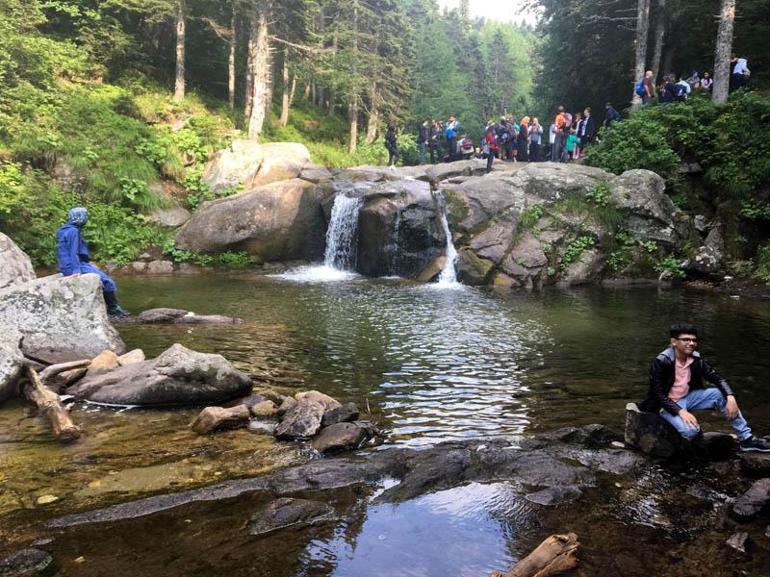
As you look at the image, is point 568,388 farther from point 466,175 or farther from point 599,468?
point 466,175

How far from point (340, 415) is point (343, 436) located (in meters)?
0.59

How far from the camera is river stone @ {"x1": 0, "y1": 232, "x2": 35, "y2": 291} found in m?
10.5

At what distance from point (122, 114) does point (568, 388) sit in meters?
24.6

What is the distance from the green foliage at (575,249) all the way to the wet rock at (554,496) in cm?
1487

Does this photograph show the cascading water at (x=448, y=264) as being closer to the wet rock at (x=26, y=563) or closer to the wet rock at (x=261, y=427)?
the wet rock at (x=261, y=427)

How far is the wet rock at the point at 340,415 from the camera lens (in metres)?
6.62

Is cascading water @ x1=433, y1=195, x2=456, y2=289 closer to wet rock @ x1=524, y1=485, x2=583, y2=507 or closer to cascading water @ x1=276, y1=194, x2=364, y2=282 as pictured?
cascading water @ x1=276, y1=194, x2=364, y2=282

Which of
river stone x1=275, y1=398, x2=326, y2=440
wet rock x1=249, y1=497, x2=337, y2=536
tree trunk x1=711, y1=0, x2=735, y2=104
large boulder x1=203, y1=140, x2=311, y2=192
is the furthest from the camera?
large boulder x1=203, y1=140, x2=311, y2=192

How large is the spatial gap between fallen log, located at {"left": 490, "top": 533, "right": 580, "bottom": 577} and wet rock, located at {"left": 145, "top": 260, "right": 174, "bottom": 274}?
19523 millimetres

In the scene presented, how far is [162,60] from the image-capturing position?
31594 millimetres

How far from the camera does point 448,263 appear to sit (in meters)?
19.8

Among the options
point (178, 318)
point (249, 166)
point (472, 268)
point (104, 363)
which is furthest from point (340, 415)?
point (249, 166)

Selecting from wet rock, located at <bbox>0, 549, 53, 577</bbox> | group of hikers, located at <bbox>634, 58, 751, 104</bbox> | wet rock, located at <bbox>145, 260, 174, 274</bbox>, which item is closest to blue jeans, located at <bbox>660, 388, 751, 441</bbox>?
wet rock, located at <bbox>0, 549, 53, 577</bbox>

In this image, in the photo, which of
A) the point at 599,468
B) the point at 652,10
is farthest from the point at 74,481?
the point at 652,10
